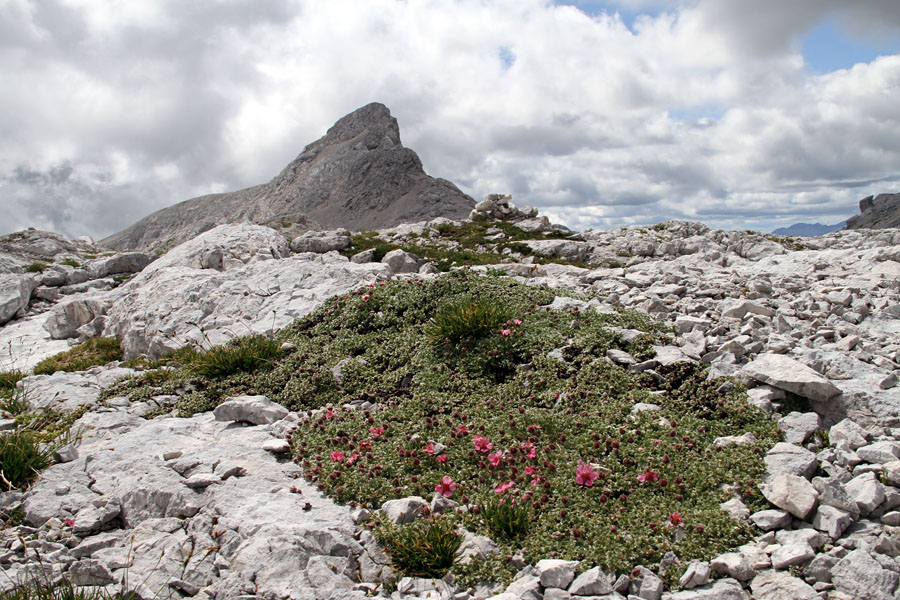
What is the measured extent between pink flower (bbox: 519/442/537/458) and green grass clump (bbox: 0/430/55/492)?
5.67 m

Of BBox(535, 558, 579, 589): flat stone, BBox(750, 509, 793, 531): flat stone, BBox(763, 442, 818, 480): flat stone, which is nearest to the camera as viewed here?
BBox(535, 558, 579, 589): flat stone

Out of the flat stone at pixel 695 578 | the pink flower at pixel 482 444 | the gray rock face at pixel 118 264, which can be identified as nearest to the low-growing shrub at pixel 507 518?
the pink flower at pixel 482 444

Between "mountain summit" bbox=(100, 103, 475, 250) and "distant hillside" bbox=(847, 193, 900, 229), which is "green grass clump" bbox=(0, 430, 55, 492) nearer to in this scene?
"distant hillside" bbox=(847, 193, 900, 229)

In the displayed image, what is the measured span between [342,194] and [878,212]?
122m

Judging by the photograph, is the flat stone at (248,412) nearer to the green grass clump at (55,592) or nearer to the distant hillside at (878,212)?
the green grass clump at (55,592)

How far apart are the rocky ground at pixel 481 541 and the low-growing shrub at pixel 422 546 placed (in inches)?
6.6

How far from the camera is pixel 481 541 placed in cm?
509

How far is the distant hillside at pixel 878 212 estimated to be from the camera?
88375 mm

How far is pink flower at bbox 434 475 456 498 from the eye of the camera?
19.1 ft

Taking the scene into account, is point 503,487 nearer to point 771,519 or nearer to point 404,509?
point 404,509

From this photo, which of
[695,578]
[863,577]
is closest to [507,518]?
[695,578]

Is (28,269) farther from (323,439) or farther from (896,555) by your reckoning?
(896,555)

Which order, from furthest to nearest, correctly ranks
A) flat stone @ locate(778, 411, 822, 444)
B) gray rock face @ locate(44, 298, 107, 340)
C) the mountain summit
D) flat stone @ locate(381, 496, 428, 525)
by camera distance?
1. the mountain summit
2. gray rock face @ locate(44, 298, 107, 340)
3. flat stone @ locate(778, 411, 822, 444)
4. flat stone @ locate(381, 496, 428, 525)

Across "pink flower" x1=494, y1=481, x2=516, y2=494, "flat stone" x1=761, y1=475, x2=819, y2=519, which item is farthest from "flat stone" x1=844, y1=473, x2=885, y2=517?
"pink flower" x1=494, y1=481, x2=516, y2=494
